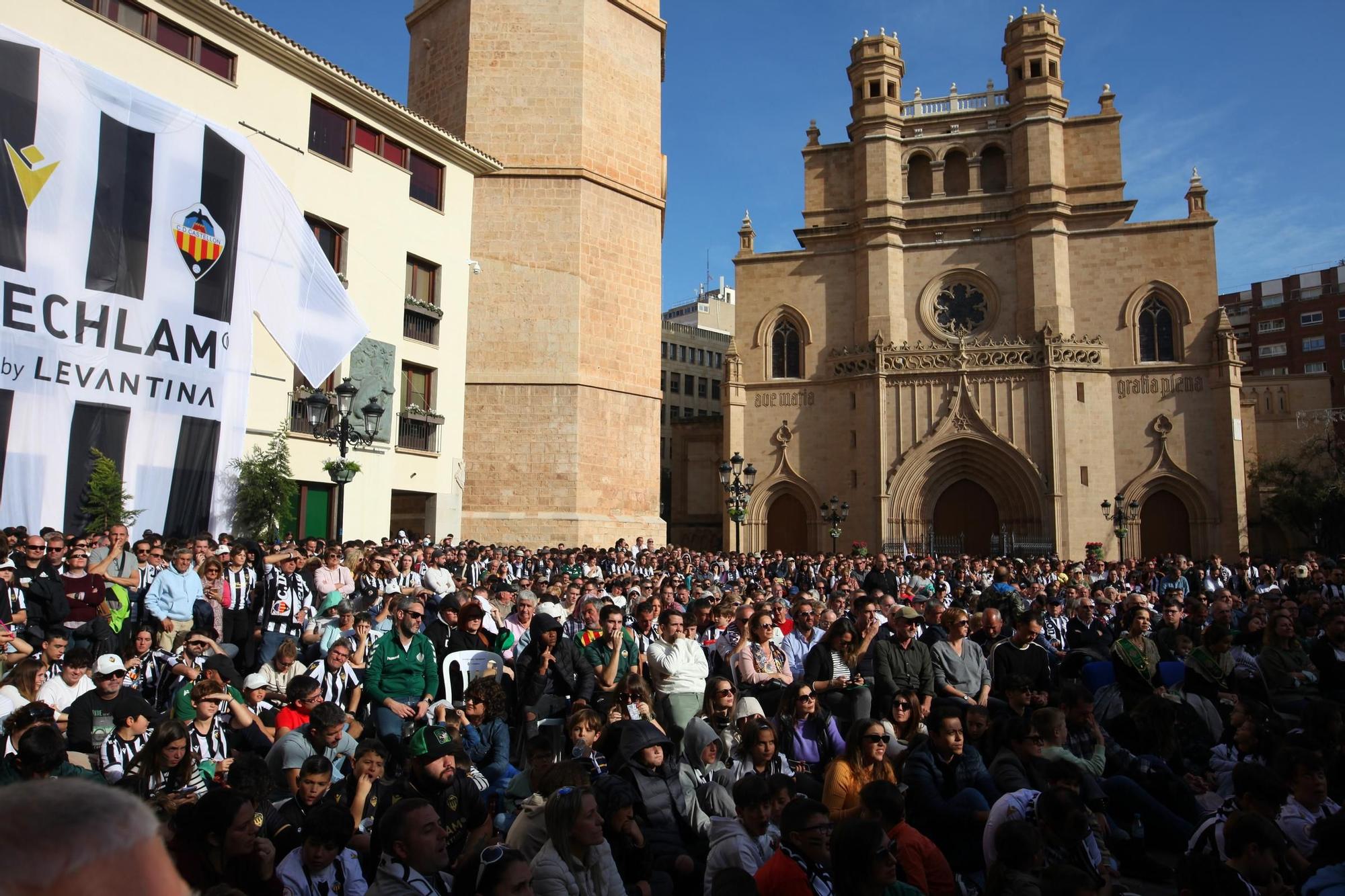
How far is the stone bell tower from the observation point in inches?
858

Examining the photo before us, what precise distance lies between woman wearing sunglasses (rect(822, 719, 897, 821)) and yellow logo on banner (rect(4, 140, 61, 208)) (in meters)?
12.8

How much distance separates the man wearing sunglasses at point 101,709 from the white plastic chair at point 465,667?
83.8 inches

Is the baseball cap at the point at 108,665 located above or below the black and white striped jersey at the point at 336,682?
above

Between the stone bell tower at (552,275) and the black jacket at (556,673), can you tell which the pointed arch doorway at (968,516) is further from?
the black jacket at (556,673)

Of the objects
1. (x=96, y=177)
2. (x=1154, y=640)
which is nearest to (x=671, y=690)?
(x=1154, y=640)

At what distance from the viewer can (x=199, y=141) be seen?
14578mm

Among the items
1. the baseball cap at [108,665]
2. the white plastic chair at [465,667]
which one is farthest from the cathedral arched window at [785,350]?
the baseball cap at [108,665]

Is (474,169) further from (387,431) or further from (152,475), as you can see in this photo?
(152,475)

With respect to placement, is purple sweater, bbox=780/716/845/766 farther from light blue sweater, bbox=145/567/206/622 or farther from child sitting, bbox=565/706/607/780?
light blue sweater, bbox=145/567/206/622

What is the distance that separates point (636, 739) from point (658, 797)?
34 centimetres

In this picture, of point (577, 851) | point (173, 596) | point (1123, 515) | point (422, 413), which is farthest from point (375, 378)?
point (1123, 515)

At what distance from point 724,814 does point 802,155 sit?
115 ft

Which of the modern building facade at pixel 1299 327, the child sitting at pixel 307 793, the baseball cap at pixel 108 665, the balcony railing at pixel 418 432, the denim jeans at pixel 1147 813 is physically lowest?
the denim jeans at pixel 1147 813

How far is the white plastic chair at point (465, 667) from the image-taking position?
24.5 ft
